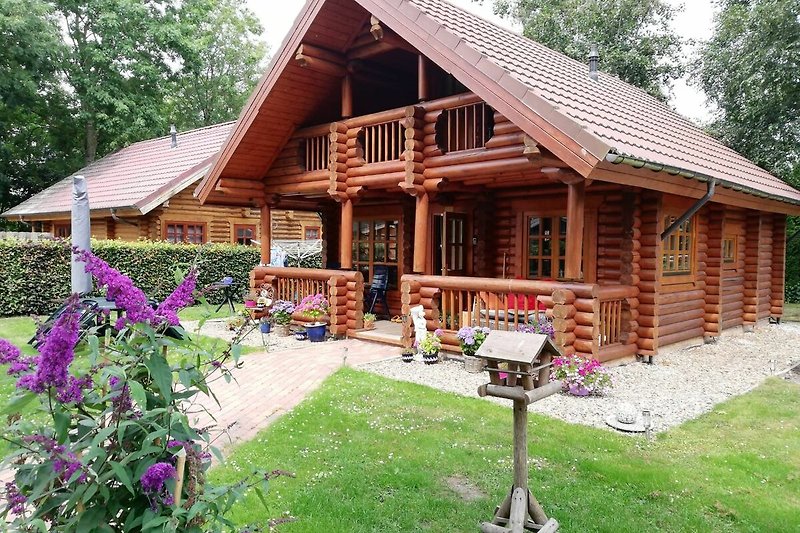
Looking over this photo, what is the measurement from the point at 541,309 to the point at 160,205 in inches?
489

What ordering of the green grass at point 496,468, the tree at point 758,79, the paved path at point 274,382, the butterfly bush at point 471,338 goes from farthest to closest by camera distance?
1. the tree at point 758,79
2. the butterfly bush at point 471,338
3. the paved path at point 274,382
4. the green grass at point 496,468

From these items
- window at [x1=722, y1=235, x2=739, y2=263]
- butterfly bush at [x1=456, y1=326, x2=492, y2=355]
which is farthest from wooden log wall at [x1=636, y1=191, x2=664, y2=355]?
window at [x1=722, y1=235, x2=739, y2=263]

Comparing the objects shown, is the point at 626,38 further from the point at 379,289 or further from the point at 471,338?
the point at 471,338

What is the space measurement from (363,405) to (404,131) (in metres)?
A: 4.66

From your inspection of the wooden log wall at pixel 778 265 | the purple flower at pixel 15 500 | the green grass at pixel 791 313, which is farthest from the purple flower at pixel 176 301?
the green grass at pixel 791 313

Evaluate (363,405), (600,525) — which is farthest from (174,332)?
(363,405)

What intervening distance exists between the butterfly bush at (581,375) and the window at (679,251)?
3.13m

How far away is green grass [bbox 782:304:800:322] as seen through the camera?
14.1m

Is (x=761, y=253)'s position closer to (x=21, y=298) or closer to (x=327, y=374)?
(x=327, y=374)

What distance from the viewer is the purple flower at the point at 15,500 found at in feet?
5.85

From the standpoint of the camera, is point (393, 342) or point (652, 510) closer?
point (652, 510)

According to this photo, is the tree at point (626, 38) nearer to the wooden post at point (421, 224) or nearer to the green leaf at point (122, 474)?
the wooden post at point (421, 224)

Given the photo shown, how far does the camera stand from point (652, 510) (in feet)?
11.7

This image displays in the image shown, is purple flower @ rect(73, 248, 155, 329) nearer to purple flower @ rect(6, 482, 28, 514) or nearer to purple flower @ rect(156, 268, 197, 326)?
purple flower @ rect(156, 268, 197, 326)
